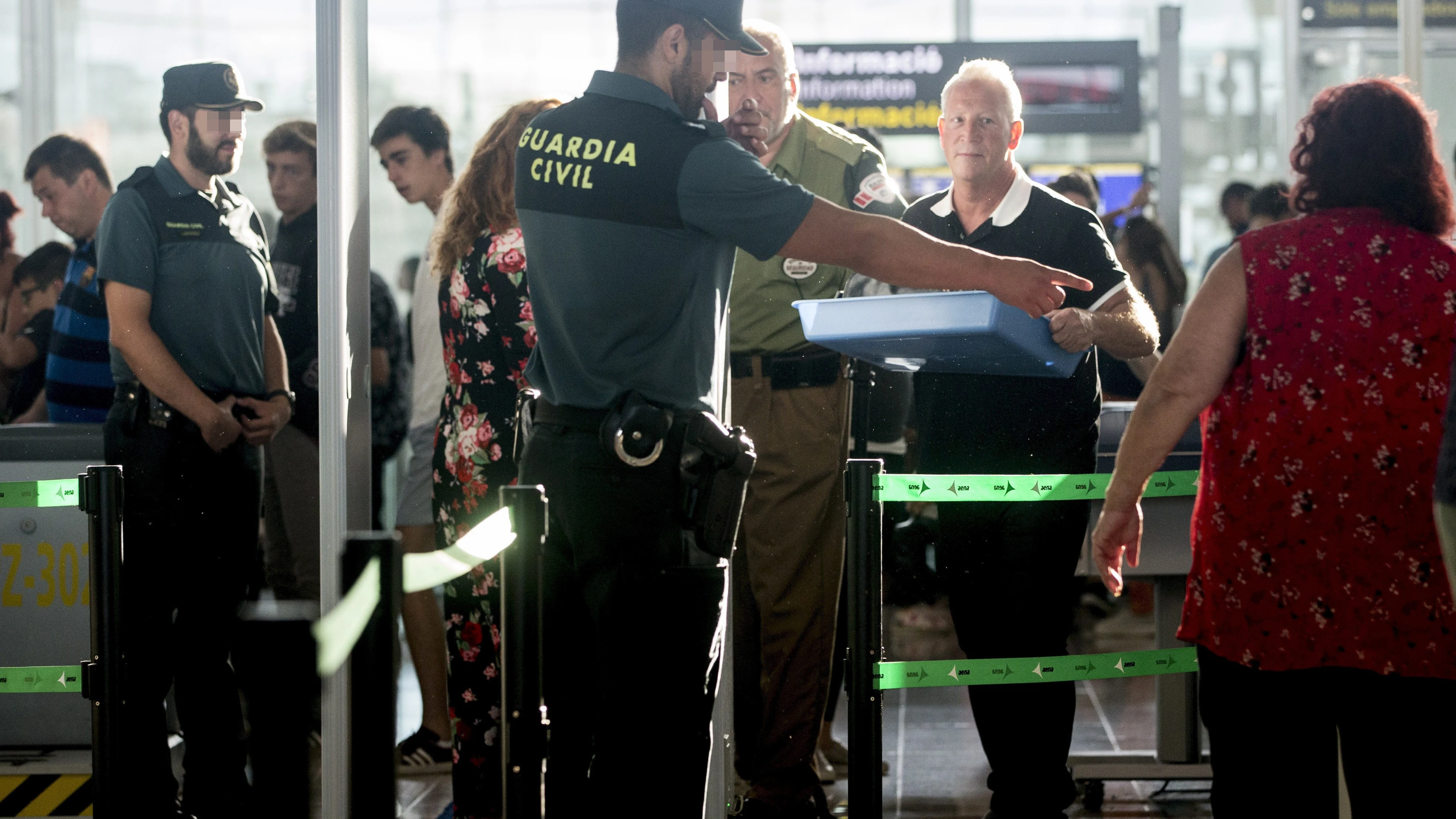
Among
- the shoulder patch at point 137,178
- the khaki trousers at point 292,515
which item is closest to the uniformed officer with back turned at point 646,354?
the shoulder patch at point 137,178

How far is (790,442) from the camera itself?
10.9 feet

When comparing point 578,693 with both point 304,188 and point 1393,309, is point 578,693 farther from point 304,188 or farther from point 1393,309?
point 304,188

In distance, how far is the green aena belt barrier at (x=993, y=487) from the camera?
8.75 feet

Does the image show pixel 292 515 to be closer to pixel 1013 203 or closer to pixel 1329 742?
pixel 1013 203

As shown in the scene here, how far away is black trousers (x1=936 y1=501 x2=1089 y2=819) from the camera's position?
115 inches

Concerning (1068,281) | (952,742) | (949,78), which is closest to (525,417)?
(1068,281)

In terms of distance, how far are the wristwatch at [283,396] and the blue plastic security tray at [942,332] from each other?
58.9 inches

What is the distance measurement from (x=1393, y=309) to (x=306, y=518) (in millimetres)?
3307

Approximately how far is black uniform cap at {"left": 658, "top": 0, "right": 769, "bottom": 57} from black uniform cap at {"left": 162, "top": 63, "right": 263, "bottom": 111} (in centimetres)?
168

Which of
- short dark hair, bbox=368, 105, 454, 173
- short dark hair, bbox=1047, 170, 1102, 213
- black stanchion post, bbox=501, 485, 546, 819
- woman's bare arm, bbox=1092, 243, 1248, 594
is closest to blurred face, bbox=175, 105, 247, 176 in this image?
short dark hair, bbox=368, 105, 454, 173

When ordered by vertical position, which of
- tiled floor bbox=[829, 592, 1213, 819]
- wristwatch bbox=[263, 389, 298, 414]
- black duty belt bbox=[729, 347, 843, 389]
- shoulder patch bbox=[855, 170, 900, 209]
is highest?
shoulder patch bbox=[855, 170, 900, 209]

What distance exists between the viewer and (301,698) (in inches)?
56.6

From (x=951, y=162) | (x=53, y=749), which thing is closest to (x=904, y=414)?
(x=951, y=162)

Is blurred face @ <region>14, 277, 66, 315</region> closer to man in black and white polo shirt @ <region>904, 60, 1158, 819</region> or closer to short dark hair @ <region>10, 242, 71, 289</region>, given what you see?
short dark hair @ <region>10, 242, 71, 289</region>
